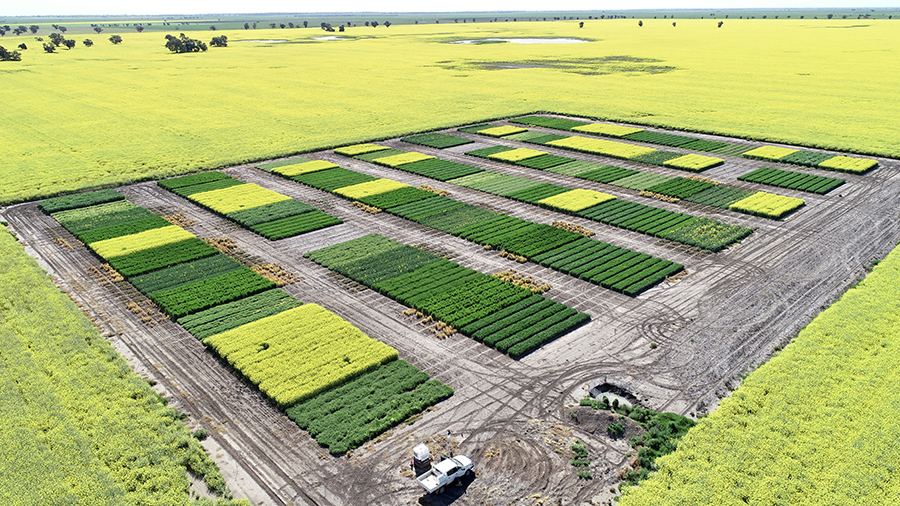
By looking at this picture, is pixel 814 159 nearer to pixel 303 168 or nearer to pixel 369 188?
pixel 369 188

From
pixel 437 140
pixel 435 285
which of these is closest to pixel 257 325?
pixel 435 285

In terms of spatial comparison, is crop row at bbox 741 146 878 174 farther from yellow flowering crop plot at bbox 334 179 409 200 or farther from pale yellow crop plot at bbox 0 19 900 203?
yellow flowering crop plot at bbox 334 179 409 200

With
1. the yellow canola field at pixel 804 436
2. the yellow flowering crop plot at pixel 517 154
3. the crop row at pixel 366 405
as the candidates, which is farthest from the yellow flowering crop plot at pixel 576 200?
the crop row at pixel 366 405

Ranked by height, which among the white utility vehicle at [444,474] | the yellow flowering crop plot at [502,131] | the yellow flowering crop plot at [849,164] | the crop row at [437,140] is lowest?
the crop row at [437,140]

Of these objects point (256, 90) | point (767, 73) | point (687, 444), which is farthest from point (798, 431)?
point (767, 73)

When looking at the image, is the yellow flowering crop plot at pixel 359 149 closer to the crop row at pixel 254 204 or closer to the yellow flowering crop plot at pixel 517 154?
the crop row at pixel 254 204

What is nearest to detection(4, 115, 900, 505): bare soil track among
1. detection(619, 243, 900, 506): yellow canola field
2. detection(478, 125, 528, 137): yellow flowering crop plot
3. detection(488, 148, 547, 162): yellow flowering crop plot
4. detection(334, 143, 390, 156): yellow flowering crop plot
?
detection(619, 243, 900, 506): yellow canola field
